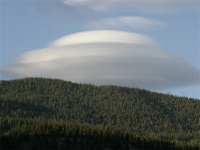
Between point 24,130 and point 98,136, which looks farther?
point 24,130

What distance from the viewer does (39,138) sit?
277ft

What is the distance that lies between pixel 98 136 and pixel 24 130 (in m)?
21.9

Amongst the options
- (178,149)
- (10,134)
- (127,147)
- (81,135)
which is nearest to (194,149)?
(178,149)

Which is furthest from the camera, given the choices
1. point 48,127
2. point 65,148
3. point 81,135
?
point 48,127

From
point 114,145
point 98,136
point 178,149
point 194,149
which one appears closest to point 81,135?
point 98,136

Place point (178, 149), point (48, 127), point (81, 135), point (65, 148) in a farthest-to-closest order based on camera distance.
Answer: point (178, 149) < point (48, 127) < point (81, 135) < point (65, 148)

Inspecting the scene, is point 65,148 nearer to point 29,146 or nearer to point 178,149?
point 29,146

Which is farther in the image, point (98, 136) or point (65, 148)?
point (98, 136)

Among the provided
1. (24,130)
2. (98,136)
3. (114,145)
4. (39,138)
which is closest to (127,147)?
(114,145)

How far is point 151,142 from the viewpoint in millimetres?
96562

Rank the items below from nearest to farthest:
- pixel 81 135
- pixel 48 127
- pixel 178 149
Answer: pixel 81 135, pixel 48 127, pixel 178 149

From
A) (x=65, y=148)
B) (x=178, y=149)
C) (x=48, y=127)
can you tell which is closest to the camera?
(x=65, y=148)

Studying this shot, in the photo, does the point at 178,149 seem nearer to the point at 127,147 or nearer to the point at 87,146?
the point at 127,147

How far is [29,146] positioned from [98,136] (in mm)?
18088
